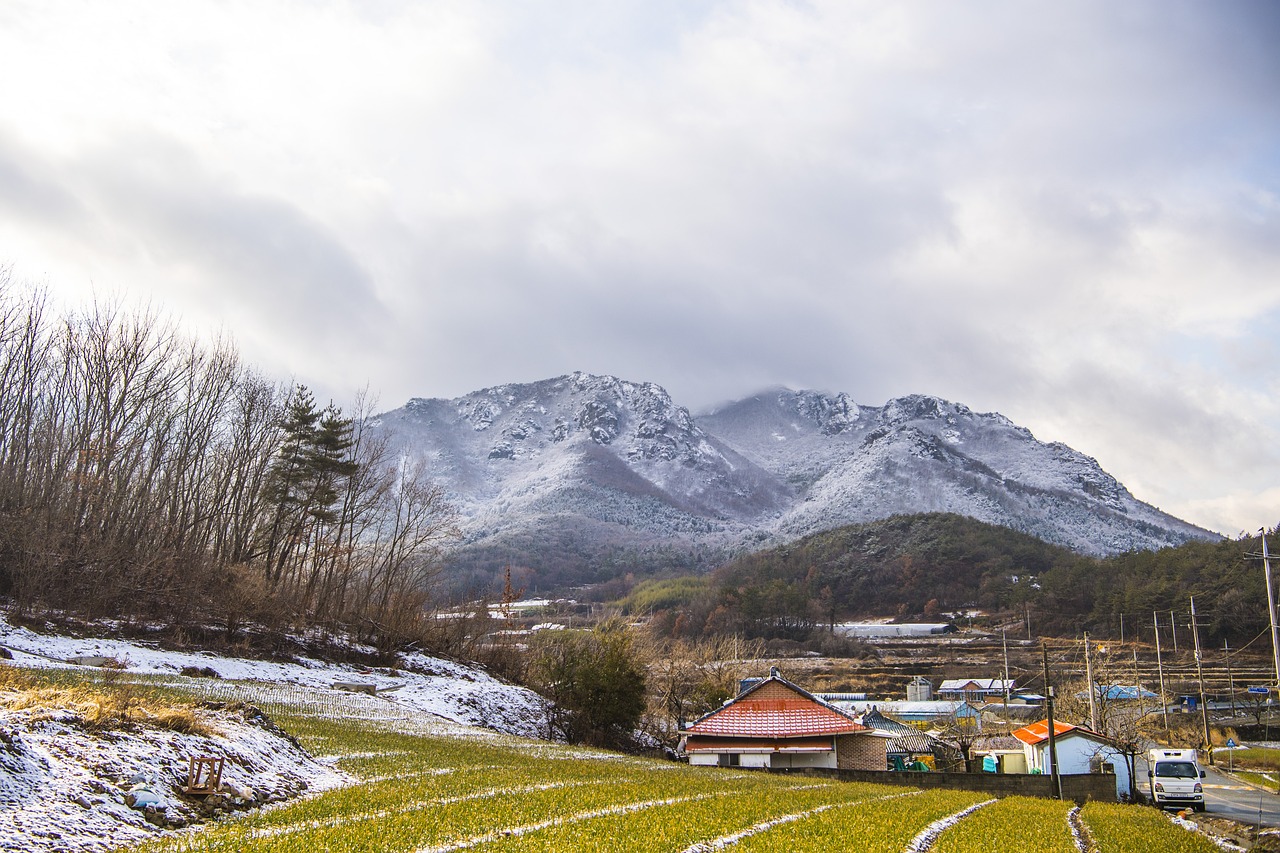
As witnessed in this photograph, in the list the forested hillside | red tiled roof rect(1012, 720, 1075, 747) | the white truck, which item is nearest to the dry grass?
the white truck

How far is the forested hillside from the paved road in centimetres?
6315

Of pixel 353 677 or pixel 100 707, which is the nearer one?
pixel 100 707

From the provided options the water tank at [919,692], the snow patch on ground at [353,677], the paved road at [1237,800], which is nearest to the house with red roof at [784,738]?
the snow patch on ground at [353,677]

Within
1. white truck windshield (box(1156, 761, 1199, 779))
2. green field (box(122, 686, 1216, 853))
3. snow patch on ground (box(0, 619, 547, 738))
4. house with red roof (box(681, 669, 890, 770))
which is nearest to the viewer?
green field (box(122, 686, 1216, 853))

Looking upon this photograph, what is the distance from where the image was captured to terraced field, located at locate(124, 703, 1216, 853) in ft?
33.7

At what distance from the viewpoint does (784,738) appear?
1599 inches

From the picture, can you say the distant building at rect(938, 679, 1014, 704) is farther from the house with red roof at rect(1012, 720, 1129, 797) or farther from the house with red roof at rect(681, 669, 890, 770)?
the house with red roof at rect(681, 669, 890, 770)

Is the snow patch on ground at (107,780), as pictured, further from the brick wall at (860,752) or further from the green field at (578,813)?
the brick wall at (860,752)

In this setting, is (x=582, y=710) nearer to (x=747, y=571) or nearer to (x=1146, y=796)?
(x=1146, y=796)

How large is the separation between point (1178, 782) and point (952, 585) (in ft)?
423

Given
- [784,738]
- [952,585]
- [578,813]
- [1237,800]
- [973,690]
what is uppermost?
[952,585]

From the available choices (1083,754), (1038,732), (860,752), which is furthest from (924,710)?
(860,752)

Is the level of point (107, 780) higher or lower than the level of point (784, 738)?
higher

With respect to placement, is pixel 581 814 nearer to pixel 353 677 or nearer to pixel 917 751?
pixel 353 677
